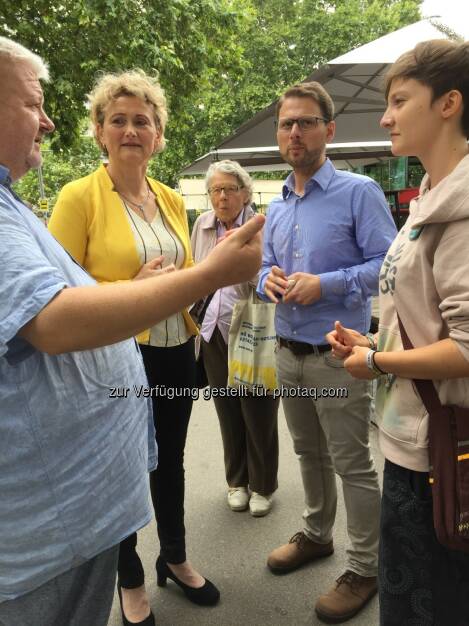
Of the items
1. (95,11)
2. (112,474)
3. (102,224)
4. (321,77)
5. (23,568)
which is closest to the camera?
(23,568)

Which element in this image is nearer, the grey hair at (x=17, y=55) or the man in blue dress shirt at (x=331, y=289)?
the grey hair at (x=17, y=55)

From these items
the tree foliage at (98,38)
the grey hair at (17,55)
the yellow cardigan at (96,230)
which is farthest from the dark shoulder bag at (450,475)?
the tree foliage at (98,38)

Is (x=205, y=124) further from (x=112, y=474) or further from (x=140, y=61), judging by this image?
(x=112, y=474)

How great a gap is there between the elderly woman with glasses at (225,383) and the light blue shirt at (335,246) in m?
0.61

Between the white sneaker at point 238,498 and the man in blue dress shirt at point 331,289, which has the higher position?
the man in blue dress shirt at point 331,289

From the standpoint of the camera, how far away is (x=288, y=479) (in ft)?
10.7

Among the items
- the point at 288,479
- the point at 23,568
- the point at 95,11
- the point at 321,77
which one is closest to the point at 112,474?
the point at 23,568

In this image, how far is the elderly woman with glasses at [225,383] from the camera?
2783 mm

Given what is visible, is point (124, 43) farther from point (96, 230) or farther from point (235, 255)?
point (235, 255)

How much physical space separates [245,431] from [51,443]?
2.09 meters

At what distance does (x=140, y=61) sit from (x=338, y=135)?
123 inches

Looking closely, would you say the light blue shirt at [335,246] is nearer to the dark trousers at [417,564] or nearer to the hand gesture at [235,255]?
the dark trousers at [417,564]

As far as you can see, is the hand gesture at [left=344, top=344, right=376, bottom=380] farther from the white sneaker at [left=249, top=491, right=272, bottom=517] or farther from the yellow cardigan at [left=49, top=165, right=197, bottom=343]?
the white sneaker at [left=249, top=491, right=272, bottom=517]

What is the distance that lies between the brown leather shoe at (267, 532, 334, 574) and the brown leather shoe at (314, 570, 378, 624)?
0.85 ft
